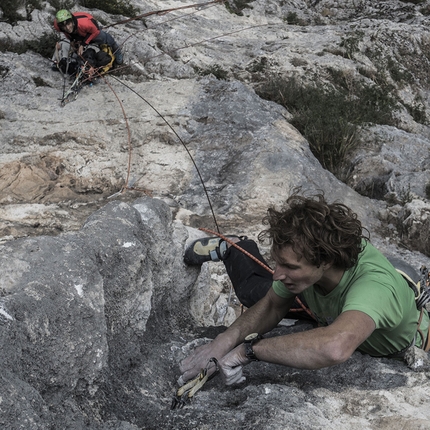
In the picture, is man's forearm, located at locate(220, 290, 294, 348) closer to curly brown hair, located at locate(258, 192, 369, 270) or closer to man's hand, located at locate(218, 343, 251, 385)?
man's hand, located at locate(218, 343, 251, 385)

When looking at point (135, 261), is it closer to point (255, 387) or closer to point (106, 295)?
point (106, 295)

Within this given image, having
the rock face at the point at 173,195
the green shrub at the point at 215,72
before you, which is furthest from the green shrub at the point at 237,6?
the green shrub at the point at 215,72

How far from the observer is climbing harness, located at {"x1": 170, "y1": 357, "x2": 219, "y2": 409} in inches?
99.6

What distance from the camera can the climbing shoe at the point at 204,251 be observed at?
3.78m

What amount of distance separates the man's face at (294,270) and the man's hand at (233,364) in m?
0.39

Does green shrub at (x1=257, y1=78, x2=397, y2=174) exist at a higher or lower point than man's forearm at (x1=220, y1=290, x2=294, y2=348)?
lower

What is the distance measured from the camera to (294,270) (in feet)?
8.67

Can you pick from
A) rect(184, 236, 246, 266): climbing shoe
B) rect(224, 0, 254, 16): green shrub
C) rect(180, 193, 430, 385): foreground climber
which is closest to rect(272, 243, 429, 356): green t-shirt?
rect(180, 193, 430, 385): foreground climber

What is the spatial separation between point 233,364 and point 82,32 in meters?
7.01

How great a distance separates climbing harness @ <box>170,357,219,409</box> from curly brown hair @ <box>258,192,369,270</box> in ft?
2.26

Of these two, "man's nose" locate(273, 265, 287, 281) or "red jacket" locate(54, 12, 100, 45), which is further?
"red jacket" locate(54, 12, 100, 45)

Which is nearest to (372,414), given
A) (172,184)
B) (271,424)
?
(271,424)

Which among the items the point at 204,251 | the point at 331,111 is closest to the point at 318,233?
the point at 204,251

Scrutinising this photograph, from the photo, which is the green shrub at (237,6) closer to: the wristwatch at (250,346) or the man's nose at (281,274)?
the man's nose at (281,274)
